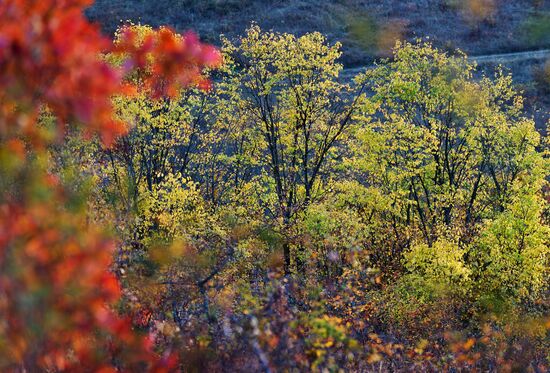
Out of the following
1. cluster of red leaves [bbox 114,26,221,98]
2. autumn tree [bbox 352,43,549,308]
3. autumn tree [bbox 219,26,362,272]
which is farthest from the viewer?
autumn tree [bbox 219,26,362,272]

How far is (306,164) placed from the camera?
30609 mm

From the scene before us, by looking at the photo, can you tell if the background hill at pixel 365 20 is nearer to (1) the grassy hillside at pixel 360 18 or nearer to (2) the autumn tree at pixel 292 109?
(1) the grassy hillside at pixel 360 18

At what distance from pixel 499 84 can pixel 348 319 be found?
19.3 meters

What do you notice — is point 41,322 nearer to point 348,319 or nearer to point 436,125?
point 348,319

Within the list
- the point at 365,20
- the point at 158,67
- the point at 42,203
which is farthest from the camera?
the point at 365,20

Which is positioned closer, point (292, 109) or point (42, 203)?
point (42, 203)

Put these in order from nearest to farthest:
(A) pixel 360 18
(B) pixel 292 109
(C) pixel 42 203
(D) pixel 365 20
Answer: (C) pixel 42 203 < (B) pixel 292 109 < (D) pixel 365 20 < (A) pixel 360 18

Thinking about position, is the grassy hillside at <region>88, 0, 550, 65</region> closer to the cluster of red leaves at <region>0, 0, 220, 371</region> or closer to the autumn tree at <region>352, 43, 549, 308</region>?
the autumn tree at <region>352, 43, 549, 308</region>

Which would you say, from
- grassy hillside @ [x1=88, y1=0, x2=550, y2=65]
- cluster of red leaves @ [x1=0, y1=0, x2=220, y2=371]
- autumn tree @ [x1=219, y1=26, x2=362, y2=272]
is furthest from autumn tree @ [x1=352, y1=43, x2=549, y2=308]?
grassy hillside @ [x1=88, y1=0, x2=550, y2=65]

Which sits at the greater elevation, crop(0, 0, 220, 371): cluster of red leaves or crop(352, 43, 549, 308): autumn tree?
crop(0, 0, 220, 371): cluster of red leaves

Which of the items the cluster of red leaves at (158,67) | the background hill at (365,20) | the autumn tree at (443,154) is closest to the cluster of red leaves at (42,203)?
the cluster of red leaves at (158,67)

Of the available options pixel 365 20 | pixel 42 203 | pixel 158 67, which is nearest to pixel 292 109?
pixel 158 67

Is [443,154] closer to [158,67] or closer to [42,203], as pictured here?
[158,67]

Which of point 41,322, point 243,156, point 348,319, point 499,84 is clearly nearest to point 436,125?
point 499,84
